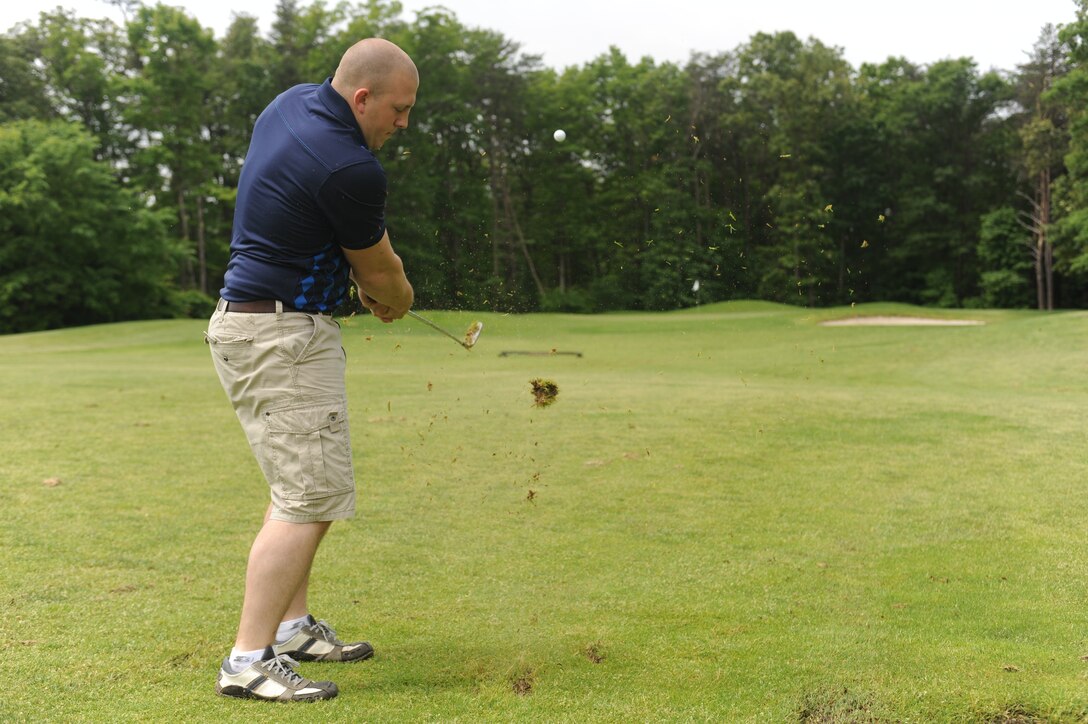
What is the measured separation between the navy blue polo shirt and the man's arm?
5cm

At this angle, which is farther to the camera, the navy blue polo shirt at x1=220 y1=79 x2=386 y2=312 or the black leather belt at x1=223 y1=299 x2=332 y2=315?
the black leather belt at x1=223 y1=299 x2=332 y2=315

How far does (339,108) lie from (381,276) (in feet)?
1.90

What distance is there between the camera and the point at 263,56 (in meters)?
53.4

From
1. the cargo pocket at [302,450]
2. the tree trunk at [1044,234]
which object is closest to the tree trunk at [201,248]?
the tree trunk at [1044,234]

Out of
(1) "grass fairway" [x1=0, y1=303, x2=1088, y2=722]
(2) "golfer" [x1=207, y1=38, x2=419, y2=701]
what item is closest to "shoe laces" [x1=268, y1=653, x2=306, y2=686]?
(2) "golfer" [x1=207, y1=38, x2=419, y2=701]

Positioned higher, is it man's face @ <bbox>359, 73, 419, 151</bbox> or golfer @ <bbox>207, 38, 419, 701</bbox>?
man's face @ <bbox>359, 73, 419, 151</bbox>

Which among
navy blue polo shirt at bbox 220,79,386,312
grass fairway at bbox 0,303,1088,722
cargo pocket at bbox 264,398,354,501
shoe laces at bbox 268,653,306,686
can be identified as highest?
navy blue polo shirt at bbox 220,79,386,312

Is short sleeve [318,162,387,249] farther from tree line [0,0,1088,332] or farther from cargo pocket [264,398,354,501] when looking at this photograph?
tree line [0,0,1088,332]

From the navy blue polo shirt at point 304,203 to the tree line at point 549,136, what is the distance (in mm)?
25609

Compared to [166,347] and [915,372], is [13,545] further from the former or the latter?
[166,347]

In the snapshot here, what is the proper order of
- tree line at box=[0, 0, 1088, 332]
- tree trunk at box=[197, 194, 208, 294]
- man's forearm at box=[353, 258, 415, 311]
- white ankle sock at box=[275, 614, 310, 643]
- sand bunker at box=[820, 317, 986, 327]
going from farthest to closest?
tree trunk at box=[197, 194, 208, 294] < tree line at box=[0, 0, 1088, 332] < sand bunker at box=[820, 317, 986, 327] < white ankle sock at box=[275, 614, 310, 643] < man's forearm at box=[353, 258, 415, 311]

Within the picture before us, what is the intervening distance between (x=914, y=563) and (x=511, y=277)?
865 inches

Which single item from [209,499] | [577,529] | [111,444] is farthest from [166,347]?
[577,529]

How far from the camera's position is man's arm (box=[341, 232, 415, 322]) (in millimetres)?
3268
